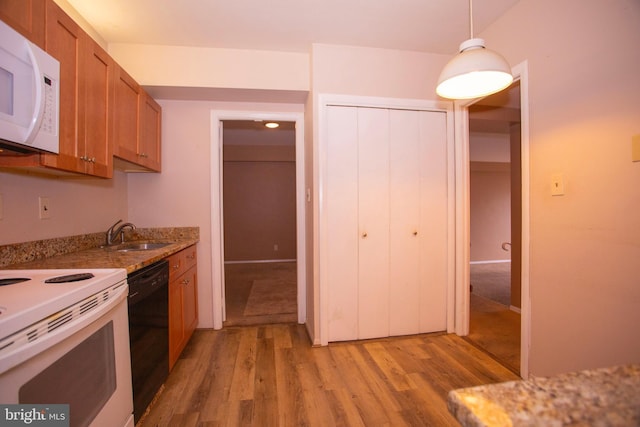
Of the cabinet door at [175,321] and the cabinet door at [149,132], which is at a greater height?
the cabinet door at [149,132]

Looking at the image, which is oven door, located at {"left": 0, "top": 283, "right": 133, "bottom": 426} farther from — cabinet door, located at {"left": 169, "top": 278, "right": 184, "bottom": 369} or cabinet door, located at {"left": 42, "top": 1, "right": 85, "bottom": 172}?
cabinet door, located at {"left": 42, "top": 1, "right": 85, "bottom": 172}

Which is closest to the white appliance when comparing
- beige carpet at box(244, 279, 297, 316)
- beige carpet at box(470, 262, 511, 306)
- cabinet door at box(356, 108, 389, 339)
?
cabinet door at box(356, 108, 389, 339)

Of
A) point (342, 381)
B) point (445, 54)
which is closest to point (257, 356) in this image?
point (342, 381)

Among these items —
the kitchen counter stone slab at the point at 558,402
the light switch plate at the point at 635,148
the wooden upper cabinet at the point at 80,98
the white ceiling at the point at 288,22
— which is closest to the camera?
the kitchen counter stone slab at the point at 558,402

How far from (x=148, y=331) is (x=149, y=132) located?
65.9 inches

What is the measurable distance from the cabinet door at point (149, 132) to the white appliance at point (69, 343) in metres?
1.23

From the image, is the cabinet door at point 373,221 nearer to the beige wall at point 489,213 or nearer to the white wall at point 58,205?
the white wall at point 58,205

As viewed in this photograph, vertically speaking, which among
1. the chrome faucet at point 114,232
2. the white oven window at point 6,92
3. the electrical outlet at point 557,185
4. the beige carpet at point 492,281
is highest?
the white oven window at point 6,92

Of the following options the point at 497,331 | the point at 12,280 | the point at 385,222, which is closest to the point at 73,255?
the point at 12,280

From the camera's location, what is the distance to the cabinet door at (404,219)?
2387mm

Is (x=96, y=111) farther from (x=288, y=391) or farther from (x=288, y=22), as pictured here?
(x=288, y=391)

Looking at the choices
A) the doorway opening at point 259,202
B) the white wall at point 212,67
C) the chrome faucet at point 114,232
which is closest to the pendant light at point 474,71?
the white wall at point 212,67

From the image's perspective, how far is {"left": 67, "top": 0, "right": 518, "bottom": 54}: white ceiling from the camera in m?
1.82

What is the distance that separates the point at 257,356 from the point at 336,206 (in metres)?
1.38
